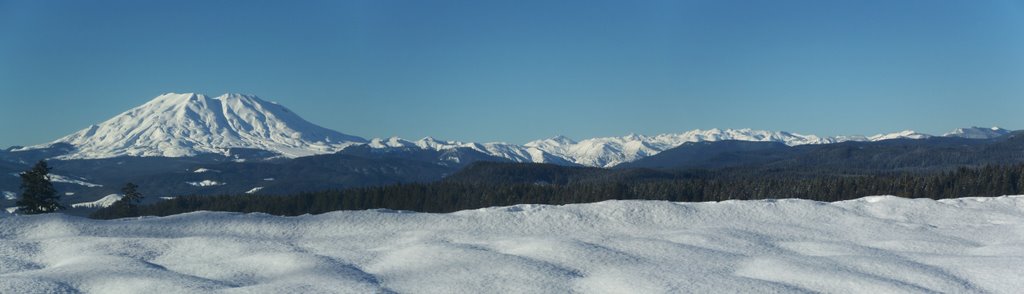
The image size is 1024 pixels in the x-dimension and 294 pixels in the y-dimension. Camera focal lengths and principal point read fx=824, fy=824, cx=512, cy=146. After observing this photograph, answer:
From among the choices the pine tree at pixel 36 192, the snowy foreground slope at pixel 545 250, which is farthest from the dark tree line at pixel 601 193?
the snowy foreground slope at pixel 545 250

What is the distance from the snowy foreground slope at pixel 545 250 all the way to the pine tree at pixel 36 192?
31.2m

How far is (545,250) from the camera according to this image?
49250 mm

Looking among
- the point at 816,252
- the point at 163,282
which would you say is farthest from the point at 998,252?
the point at 163,282

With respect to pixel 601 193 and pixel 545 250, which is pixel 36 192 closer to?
pixel 545 250

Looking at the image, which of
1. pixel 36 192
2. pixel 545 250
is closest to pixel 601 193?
pixel 36 192

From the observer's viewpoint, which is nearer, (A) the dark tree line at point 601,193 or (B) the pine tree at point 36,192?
(B) the pine tree at point 36,192

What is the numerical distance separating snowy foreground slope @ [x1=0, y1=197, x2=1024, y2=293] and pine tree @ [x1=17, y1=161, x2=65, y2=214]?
3118 cm

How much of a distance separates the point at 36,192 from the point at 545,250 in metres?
67.2

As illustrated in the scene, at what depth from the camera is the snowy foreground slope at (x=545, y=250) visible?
41.2 m

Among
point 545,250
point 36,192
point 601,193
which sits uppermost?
point 545,250

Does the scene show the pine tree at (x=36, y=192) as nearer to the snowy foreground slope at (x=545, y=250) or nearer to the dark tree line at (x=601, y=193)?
the snowy foreground slope at (x=545, y=250)

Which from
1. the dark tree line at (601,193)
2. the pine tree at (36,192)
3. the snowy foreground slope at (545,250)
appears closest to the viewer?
the snowy foreground slope at (545,250)

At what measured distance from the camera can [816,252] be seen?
53094 mm

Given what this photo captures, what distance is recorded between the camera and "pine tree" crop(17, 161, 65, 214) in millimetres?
88750
